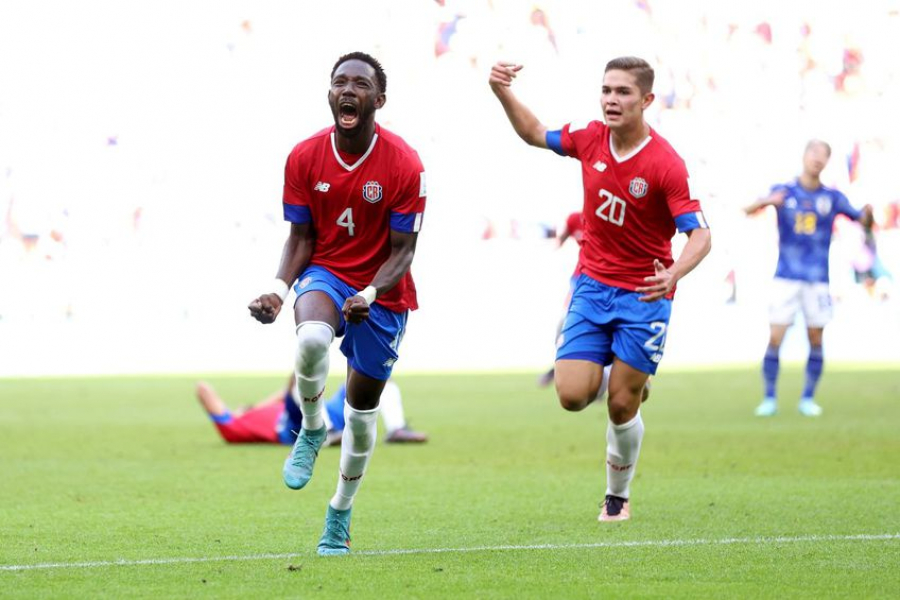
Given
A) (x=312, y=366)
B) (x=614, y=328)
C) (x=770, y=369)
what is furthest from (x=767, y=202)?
(x=312, y=366)

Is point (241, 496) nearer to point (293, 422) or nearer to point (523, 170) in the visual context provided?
point (293, 422)

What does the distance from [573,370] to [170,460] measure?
15.4 ft

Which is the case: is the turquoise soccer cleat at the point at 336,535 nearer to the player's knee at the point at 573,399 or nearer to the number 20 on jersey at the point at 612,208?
the player's knee at the point at 573,399

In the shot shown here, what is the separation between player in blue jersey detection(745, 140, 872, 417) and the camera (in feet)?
48.5

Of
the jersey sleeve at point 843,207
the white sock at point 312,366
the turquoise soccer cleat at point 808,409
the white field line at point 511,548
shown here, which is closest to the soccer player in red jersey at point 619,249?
the white field line at point 511,548

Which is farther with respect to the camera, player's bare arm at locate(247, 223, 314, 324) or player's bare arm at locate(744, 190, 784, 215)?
player's bare arm at locate(744, 190, 784, 215)

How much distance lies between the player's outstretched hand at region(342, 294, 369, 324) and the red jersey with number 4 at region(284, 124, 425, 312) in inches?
23.7

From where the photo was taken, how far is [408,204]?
6547 millimetres

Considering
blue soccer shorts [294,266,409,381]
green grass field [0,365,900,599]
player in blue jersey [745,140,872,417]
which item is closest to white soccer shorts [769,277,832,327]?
player in blue jersey [745,140,872,417]

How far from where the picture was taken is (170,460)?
446 inches

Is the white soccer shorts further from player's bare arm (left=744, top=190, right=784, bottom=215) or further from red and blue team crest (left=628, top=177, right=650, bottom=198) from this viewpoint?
red and blue team crest (left=628, top=177, right=650, bottom=198)

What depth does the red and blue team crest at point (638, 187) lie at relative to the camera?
297 inches

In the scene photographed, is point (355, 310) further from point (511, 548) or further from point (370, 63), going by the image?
point (511, 548)

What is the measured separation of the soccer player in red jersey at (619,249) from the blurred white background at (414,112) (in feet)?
82.0
